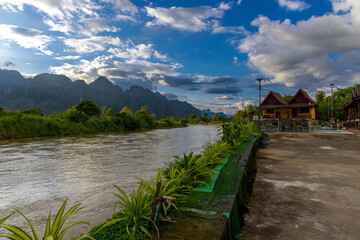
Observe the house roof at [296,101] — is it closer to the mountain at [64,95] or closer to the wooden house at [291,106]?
the wooden house at [291,106]

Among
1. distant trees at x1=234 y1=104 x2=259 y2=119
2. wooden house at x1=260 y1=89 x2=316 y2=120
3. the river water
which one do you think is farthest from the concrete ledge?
wooden house at x1=260 y1=89 x2=316 y2=120

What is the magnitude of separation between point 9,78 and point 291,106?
197 metres

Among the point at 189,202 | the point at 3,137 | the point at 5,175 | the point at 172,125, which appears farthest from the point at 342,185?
the point at 172,125

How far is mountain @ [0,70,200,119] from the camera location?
128 m

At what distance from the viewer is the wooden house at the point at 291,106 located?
33.8 metres

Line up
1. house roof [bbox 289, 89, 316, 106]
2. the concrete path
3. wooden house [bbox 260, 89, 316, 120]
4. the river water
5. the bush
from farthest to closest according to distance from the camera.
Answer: wooden house [bbox 260, 89, 316, 120] < house roof [bbox 289, 89, 316, 106] < the bush < the river water < the concrete path

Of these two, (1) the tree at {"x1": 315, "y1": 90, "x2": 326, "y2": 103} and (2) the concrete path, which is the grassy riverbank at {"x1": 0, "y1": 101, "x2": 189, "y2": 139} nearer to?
(2) the concrete path

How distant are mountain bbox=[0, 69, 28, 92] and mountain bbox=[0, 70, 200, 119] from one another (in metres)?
1.07

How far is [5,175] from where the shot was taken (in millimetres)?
6543

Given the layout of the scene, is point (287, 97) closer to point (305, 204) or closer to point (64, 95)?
point (305, 204)

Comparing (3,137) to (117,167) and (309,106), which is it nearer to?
(117,167)

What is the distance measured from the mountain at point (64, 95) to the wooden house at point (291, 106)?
121m

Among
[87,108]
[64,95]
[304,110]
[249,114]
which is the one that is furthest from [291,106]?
[64,95]

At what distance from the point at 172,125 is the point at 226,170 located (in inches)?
2283
